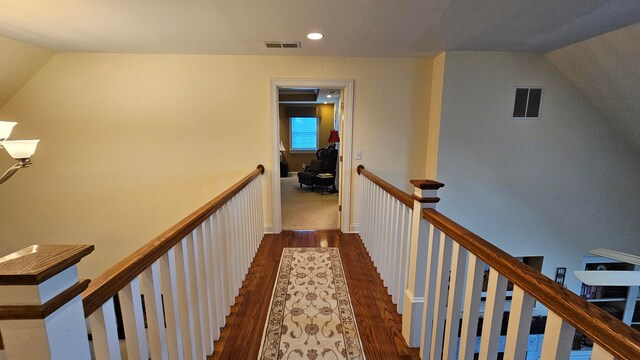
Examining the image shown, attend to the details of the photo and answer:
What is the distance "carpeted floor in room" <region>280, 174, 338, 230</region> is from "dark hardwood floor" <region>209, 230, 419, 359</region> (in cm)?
80

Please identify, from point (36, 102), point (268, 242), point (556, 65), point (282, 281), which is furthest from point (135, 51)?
point (556, 65)

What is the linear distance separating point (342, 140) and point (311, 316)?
2.19 metres

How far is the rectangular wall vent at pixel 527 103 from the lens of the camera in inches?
127

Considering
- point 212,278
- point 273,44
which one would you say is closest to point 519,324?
point 212,278

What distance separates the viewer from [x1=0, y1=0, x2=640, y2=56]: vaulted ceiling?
6.61 ft

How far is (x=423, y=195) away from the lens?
59.2 inches

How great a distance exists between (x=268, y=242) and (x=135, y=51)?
2.64 metres

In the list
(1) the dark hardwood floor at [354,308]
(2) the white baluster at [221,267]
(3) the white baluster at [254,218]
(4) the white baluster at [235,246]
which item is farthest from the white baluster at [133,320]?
(3) the white baluster at [254,218]

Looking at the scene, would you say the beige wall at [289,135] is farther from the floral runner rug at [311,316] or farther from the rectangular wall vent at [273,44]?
the floral runner rug at [311,316]

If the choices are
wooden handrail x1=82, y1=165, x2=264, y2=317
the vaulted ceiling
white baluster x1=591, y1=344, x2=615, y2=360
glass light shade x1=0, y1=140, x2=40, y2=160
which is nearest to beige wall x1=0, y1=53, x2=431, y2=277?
the vaulted ceiling

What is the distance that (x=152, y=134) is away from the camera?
3330 mm

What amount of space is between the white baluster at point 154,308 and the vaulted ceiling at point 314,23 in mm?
1874

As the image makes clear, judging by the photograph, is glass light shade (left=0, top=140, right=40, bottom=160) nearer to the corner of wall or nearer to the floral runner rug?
the floral runner rug

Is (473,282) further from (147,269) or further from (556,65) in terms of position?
(556,65)
